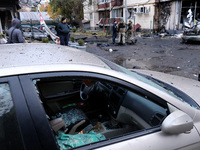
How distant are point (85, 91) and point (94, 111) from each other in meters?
0.38

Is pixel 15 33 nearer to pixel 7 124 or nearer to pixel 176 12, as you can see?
pixel 7 124

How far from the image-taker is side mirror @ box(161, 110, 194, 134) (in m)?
1.51

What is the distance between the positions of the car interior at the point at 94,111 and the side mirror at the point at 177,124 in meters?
0.17

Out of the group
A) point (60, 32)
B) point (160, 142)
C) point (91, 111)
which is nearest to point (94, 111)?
point (91, 111)

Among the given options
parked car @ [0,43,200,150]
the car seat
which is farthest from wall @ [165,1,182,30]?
the car seat

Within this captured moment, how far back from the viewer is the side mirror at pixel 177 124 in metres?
1.51

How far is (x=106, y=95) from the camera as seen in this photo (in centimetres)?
256

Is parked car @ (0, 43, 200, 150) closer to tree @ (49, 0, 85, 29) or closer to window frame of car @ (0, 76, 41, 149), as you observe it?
window frame of car @ (0, 76, 41, 149)

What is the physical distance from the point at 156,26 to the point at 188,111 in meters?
21.9

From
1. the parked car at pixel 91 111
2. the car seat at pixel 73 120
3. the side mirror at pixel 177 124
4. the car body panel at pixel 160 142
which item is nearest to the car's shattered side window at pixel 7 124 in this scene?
the parked car at pixel 91 111

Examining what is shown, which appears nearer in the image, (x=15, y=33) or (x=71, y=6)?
(x=15, y=33)

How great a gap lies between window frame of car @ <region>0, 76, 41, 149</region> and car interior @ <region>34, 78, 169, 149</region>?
363 mm

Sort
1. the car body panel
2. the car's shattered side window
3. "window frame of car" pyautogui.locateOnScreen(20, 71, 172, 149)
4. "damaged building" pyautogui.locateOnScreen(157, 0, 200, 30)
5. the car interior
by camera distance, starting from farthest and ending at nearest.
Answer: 1. "damaged building" pyautogui.locateOnScreen(157, 0, 200, 30)
2. the car interior
3. the car body panel
4. "window frame of car" pyautogui.locateOnScreen(20, 71, 172, 149)
5. the car's shattered side window

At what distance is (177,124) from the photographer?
59.4 inches
